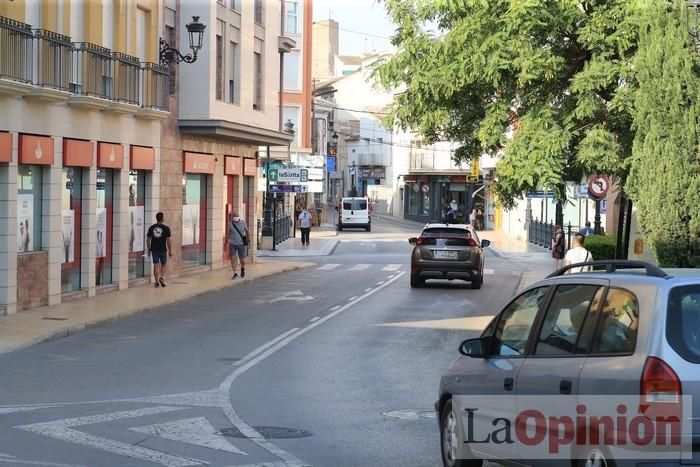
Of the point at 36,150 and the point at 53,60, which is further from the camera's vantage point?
the point at 53,60

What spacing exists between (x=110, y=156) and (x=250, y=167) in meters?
12.9

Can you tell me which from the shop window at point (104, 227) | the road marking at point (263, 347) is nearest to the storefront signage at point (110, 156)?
the shop window at point (104, 227)

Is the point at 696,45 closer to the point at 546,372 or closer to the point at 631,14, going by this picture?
the point at 631,14

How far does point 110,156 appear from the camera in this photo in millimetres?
25719

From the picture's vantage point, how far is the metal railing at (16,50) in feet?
65.1

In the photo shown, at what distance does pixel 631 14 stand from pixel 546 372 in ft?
38.5

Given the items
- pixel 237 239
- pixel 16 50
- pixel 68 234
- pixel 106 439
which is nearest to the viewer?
pixel 106 439

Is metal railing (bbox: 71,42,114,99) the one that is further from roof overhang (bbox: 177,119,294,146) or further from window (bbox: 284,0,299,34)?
window (bbox: 284,0,299,34)

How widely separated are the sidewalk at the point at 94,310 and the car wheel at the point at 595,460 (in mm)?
11375

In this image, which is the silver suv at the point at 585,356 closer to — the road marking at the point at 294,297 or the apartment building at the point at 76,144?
the apartment building at the point at 76,144

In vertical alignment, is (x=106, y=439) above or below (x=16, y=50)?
below

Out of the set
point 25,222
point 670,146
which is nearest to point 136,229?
point 25,222

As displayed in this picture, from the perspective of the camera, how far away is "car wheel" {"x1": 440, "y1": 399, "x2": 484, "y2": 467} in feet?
26.2

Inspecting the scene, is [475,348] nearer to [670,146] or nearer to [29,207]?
[670,146]
